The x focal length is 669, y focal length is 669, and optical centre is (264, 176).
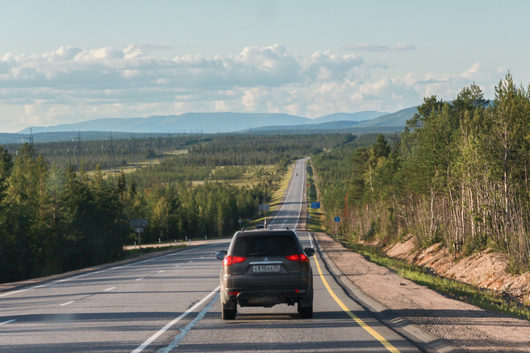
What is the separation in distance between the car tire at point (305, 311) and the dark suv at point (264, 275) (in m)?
0.08

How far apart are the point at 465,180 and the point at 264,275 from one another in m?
38.4

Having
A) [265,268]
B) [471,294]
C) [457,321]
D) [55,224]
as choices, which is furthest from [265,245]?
[55,224]

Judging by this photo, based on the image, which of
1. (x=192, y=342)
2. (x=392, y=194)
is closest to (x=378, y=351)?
(x=192, y=342)

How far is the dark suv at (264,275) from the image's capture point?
1291cm

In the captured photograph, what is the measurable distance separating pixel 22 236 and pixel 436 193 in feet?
140

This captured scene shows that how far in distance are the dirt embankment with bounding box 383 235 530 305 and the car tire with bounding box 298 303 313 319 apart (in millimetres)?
16745

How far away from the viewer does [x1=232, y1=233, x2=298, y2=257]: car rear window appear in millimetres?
13188

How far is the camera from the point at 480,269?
129 feet

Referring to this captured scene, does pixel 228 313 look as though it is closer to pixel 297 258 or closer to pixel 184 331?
pixel 184 331

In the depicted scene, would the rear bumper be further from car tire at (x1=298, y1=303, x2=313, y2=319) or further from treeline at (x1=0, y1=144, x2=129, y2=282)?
treeline at (x1=0, y1=144, x2=129, y2=282)

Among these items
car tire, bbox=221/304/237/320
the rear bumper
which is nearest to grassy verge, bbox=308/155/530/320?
the rear bumper

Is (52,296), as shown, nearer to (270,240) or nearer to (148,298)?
(148,298)

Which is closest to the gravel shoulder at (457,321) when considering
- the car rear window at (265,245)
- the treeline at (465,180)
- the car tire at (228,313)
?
the car rear window at (265,245)

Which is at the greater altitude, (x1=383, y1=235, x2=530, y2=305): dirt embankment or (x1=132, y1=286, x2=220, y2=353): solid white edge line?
(x1=132, y1=286, x2=220, y2=353): solid white edge line
